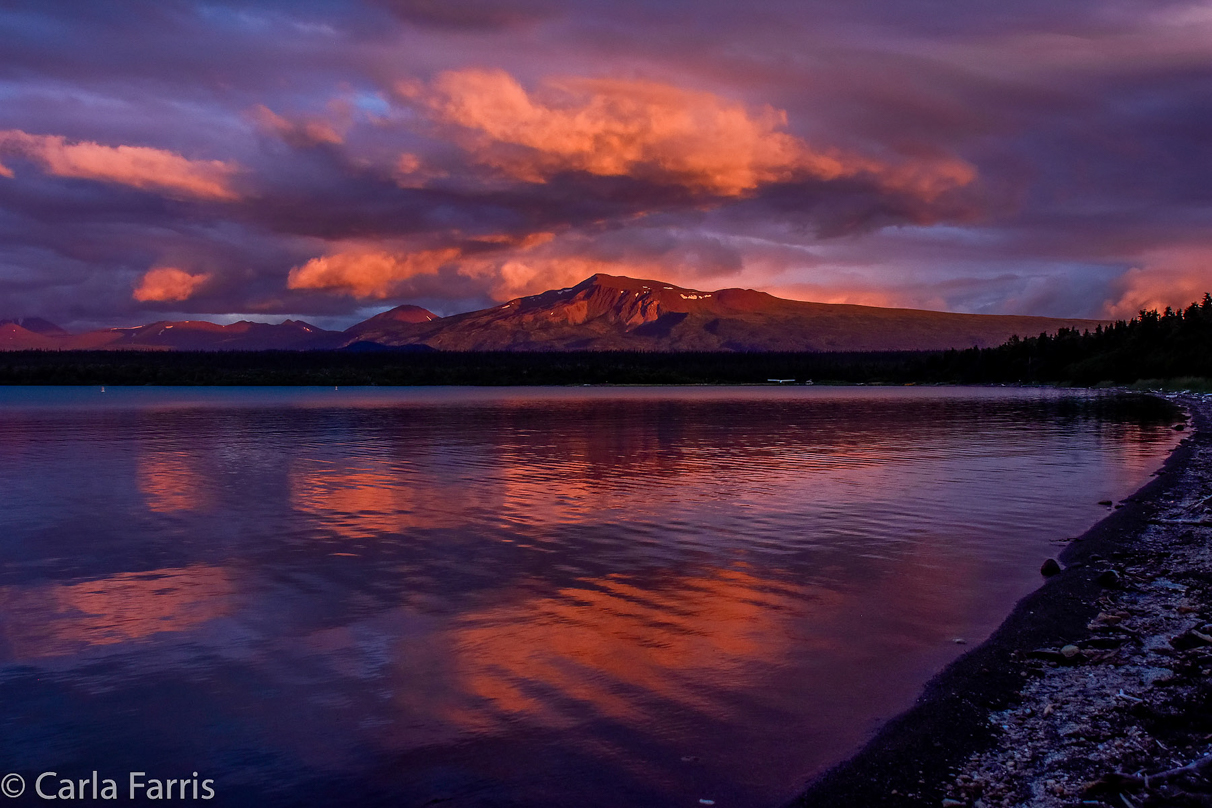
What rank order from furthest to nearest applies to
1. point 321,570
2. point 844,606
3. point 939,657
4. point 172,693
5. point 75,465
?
1. point 75,465
2. point 321,570
3. point 844,606
4. point 939,657
5. point 172,693

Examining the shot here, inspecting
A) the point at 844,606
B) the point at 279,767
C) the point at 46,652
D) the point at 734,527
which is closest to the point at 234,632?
the point at 46,652

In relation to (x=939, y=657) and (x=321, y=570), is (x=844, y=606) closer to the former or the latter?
(x=939, y=657)

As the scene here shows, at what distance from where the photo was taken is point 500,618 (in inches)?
524

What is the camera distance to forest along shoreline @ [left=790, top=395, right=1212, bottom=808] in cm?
734

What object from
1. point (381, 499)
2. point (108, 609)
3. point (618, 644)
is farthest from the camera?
point (381, 499)

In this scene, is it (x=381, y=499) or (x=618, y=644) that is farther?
(x=381, y=499)

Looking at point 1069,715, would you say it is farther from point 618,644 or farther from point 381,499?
point 381,499

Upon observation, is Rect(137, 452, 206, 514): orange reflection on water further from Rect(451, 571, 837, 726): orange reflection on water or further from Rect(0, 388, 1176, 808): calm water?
Rect(451, 571, 837, 726): orange reflection on water

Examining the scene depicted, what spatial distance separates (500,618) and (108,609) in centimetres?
676

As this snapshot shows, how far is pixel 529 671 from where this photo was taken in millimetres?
10953

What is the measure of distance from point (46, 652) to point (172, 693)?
2.98 meters

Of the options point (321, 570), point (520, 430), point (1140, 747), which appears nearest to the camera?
point (1140, 747)

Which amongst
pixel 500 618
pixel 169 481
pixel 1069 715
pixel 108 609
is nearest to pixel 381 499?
pixel 169 481

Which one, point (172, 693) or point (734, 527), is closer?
point (172, 693)
